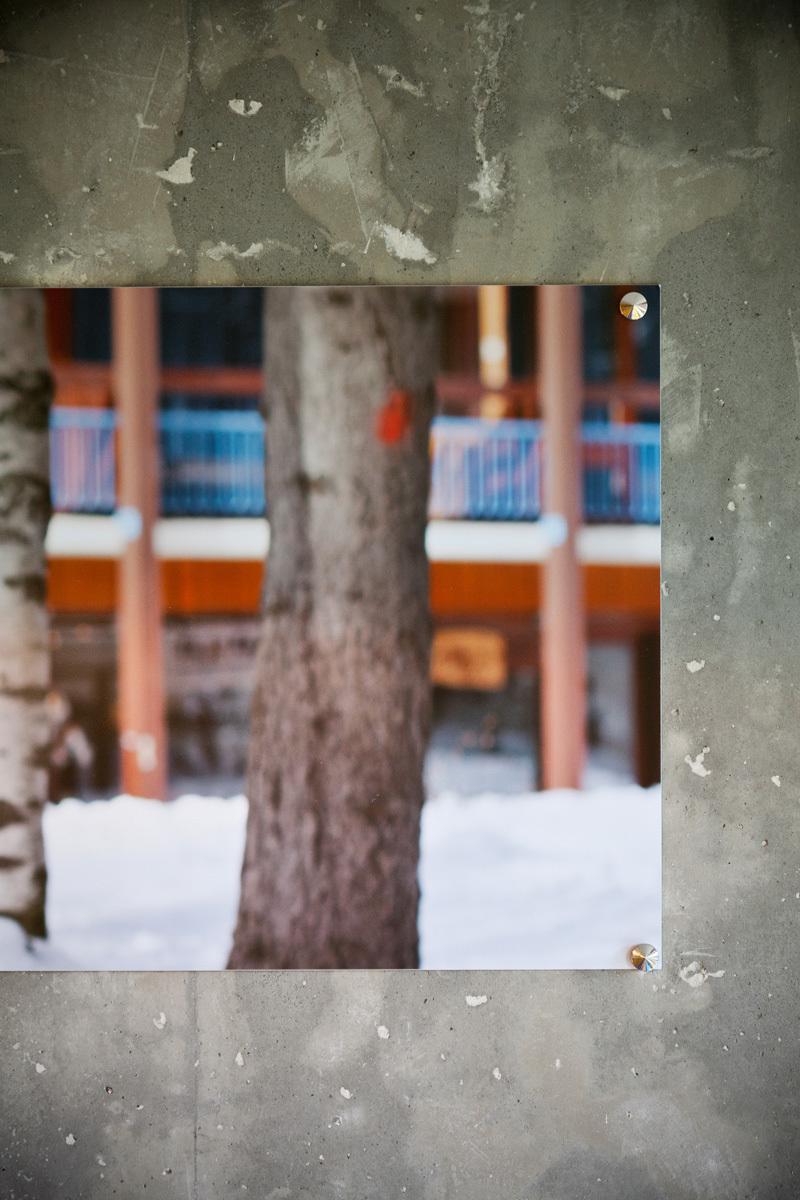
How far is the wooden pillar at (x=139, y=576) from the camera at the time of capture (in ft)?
5.90

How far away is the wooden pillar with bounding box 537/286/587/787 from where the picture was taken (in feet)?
6.06

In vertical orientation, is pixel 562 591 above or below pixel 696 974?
above

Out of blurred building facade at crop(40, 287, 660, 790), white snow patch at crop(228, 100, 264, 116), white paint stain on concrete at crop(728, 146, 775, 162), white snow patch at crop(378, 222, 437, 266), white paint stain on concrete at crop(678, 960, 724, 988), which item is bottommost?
white paint stain on concrete at crop(678, 960, 724, 988)

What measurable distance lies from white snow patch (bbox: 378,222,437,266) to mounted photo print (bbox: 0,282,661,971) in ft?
0.26

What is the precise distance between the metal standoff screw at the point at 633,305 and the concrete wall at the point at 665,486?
6 centimetres

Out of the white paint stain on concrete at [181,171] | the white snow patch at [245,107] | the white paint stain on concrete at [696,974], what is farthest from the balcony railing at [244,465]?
the white paint stain on concrete at [696,974]

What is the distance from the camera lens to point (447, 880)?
1.84m

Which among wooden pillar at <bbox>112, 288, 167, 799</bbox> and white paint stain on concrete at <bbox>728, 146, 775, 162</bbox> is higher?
white paint stain on concrete at <bbox>728, 146, 775, 162</bbox>

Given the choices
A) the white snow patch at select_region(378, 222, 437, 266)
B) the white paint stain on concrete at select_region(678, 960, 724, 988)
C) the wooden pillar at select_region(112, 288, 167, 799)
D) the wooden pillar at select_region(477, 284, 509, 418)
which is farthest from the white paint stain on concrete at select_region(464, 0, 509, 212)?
the white paint stain on concrete at select_region(678, 960, 724, 988)

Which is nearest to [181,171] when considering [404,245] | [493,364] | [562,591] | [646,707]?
[404,245]

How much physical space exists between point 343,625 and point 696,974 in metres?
1.06

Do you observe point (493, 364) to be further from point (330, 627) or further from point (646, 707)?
point (646, 707)

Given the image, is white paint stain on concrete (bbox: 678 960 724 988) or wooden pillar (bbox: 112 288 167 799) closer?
wooden pillar (bbox: 112 288 167 799)

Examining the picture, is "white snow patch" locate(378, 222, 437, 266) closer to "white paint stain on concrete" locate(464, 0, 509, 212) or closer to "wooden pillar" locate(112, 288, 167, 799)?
"white paint stain on concrete" locate(464, 0, 509, 212)
